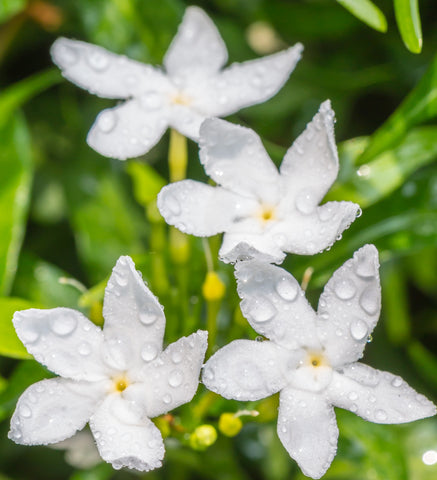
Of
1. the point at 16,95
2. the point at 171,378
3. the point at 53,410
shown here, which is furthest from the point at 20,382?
the point at 16,95

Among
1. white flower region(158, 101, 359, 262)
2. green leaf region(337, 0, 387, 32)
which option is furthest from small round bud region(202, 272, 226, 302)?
green leaf region(337, 0, 387, 32)

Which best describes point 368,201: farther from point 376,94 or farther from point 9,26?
point 9,26

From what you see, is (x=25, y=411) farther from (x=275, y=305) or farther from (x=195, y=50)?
(x=195, y=50)

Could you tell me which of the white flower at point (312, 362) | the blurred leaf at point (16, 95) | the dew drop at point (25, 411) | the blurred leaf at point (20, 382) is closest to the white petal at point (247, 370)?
the white flower at point (312, 362)

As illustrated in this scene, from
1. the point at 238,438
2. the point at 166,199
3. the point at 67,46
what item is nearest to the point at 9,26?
the point at 67,46

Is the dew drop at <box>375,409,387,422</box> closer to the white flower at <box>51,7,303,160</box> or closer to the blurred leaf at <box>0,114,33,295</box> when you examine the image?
the white flower at <box>51,7,303,160</box>

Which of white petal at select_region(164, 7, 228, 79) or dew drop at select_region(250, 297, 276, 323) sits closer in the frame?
dew drop at select_region(250, 297, 276, 323)

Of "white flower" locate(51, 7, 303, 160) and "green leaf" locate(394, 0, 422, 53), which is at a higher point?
"green leaf" locate(394, 0, 422, 53)

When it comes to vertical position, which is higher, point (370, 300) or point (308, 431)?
point (370, 300)

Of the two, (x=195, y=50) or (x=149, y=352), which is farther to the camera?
(x=195, y=50)
